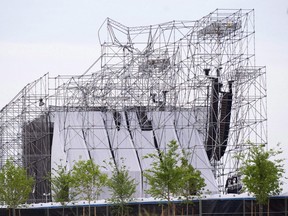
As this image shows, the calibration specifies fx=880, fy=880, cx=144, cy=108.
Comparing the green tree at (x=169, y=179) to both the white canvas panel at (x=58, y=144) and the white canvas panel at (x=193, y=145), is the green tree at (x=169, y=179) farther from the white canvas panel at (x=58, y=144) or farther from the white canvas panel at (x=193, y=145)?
the white canvas panel at (x=58, y=144)

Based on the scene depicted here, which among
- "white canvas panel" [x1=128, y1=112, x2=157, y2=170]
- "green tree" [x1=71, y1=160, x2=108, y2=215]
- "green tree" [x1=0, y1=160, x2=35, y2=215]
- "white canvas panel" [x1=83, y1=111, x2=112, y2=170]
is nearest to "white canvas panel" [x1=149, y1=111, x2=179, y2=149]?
"white canvas panel" [x1=128, y1=112, x2=157, y2=170]

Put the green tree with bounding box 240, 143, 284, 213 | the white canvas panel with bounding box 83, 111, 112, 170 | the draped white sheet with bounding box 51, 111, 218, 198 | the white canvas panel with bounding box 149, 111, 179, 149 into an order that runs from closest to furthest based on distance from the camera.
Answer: the green tree with bounding box 240, 143, 284, 213
the draped white sheet with bounding box 51, 111, 218, 198
the white canvas panel with bounding box 83, 111, 112, 170
the white canvas panel with bounding box 149, 111, 179, 149

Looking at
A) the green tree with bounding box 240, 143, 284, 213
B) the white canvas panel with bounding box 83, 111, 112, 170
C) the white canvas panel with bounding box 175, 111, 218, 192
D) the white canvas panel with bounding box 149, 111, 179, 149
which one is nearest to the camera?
the green tree with bounding box 240, 143, 284, 213

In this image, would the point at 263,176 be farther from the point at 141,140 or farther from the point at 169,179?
the point at 141,140

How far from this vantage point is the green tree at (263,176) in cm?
4588

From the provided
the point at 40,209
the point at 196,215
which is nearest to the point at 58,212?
the point at 40,209

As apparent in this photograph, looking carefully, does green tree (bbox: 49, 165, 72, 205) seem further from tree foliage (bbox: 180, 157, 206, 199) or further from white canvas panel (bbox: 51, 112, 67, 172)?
tree foliage (bbox: 180, 157, 206, 199)

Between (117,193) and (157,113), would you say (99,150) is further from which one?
(117,193)

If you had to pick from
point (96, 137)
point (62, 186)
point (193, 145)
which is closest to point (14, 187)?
point (62, 186)

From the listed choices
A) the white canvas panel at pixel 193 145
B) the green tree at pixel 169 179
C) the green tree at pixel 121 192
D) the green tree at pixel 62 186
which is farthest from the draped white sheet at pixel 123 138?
the green tree at pixel 169 179

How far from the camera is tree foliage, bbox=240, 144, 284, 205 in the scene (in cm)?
4588

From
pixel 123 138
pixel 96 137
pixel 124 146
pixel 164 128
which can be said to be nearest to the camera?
pixel 124 146

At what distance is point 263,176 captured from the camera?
4641 centimetres

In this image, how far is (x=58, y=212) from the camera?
48.8m
